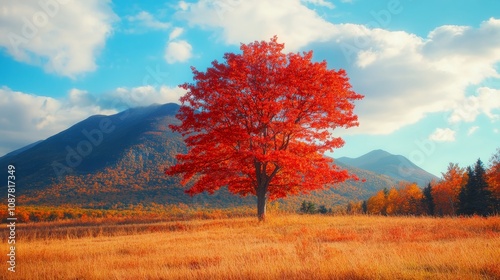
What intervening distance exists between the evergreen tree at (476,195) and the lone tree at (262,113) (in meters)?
39.2

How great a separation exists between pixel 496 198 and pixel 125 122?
149 meters

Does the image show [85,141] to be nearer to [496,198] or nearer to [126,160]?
[126,160]

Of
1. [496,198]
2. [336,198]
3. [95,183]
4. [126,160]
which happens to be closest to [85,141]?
[126,160]

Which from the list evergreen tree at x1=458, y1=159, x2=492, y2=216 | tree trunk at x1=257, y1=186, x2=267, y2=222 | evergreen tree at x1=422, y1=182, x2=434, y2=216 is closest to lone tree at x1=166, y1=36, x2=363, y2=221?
tree trunk at x1=257, y1=186, x2=267, y2=222

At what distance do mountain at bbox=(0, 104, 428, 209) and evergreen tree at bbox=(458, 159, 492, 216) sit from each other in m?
34.1

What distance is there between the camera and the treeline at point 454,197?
47.9 meters

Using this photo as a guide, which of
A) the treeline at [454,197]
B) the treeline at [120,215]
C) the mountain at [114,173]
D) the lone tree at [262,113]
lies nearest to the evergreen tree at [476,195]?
the treeline at [454,197]

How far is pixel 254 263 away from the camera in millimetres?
7875

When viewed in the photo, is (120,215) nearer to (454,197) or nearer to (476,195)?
(476,195)

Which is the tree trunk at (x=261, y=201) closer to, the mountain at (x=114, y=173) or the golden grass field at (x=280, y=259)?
the golden grass field at (x=280, y=259)

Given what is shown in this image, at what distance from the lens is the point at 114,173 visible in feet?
307

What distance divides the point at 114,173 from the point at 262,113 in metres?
84.2

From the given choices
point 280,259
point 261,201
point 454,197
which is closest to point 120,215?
point 261,201

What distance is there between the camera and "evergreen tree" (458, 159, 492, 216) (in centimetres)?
4744
